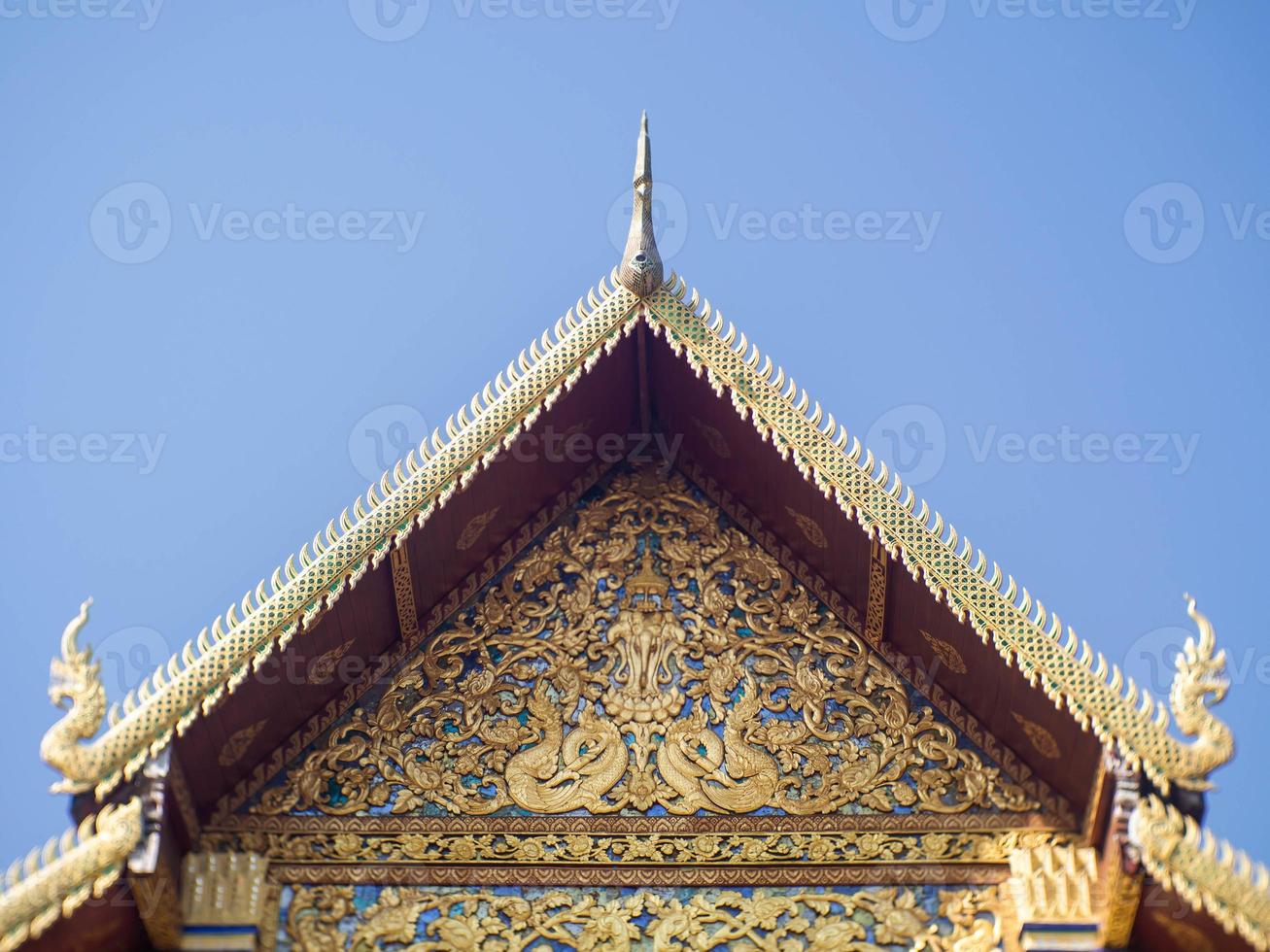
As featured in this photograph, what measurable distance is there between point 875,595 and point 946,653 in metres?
0.38

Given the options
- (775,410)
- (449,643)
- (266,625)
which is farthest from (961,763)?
(266,625)

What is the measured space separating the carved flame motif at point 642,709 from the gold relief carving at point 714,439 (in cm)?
30

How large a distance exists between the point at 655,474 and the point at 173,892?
2575mm

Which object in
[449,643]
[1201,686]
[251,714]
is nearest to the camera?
[1201,686]

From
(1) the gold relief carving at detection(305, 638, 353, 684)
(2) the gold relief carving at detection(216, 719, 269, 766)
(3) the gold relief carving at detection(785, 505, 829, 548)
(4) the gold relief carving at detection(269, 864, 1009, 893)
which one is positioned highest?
(3) the gold relief carving at detection(785, 505, 829, 548)

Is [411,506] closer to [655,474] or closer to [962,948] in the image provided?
[655,474]

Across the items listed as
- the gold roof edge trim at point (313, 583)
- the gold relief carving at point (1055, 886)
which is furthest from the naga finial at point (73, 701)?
the gold relief carving at point (1055, 886)

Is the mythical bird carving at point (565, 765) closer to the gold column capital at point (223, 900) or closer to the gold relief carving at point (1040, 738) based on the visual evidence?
the gold column capital at point (223, 900)

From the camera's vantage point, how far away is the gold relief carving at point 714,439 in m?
7.59

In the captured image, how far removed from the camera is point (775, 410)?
280 inches

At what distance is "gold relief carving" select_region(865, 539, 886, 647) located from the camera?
279 inches

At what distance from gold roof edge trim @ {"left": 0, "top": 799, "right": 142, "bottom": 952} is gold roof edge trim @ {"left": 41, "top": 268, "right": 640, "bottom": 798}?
14 cm

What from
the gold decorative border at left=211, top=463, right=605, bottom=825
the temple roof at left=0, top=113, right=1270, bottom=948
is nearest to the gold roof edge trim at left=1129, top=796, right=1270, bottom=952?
the temple roof at left=0, top=113, right=1270, bottom=948

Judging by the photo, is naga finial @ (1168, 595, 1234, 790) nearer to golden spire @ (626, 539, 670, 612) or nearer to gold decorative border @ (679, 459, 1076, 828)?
gold decorative border @ (679, 459, 1076, 828)
